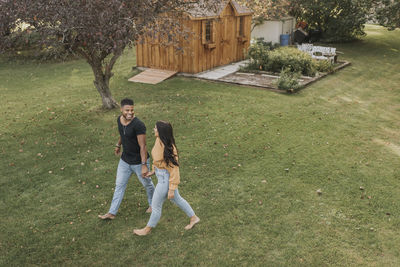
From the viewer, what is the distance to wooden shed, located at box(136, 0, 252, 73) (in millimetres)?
17781

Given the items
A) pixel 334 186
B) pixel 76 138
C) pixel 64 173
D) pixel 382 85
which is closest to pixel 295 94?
pixel 382 85

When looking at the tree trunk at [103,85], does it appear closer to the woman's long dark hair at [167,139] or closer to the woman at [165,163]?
the woman at [165,163]

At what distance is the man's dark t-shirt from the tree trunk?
7085 mm

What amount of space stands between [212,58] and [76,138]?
35.7ft

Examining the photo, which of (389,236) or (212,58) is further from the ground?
(212,58)

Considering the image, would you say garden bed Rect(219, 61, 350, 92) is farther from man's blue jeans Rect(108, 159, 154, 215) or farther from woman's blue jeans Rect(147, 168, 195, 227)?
woman's blue jeans Rect(147, 168, 195, 227)

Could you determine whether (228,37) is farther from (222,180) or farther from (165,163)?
(165,163)

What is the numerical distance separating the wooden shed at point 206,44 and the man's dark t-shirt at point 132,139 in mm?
11749

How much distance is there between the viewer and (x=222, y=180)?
316 inches

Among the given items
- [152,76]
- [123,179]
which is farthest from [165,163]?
[152,76]

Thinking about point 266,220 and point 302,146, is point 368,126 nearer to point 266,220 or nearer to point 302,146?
point 302,146

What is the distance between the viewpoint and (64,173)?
853 centimetres

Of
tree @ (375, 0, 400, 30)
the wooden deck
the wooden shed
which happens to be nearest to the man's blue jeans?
the wooden deck

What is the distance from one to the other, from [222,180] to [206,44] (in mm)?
11860
